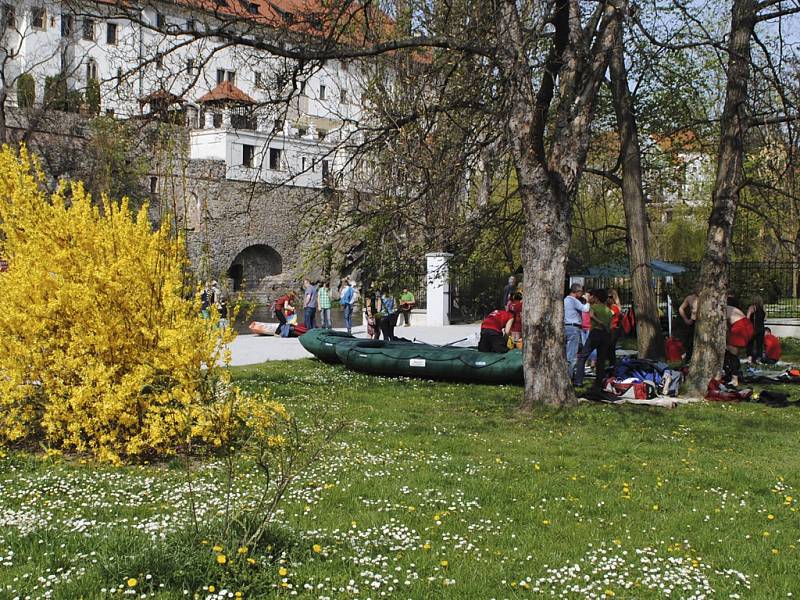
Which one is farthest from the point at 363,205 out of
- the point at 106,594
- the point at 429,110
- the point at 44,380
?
the point at 106,594

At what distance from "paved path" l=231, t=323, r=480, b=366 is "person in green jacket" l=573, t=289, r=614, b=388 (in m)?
5.72

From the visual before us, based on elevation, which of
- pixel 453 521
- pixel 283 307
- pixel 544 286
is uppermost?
pixel 544 286

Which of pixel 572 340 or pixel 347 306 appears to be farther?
pixel 347 306

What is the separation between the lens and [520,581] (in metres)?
5.32

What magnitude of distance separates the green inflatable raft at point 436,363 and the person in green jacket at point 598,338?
991 mm

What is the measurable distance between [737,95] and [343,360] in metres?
8.14

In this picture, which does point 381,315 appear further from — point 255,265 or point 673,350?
point 255,265

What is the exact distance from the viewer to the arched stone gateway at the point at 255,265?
60281 millimetres

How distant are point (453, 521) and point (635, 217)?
13.2 meters

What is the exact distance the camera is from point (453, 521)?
653 cm

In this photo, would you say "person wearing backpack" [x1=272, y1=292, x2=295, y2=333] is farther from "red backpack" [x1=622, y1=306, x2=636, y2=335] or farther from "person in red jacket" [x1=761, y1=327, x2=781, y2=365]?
"person in red jacket" [x1=761, y1=327, x2=781, y2=365]

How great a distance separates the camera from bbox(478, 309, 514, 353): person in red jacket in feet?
54.3

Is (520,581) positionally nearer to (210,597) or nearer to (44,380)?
(210,597)

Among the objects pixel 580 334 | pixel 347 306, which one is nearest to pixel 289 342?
pixel 347 306
